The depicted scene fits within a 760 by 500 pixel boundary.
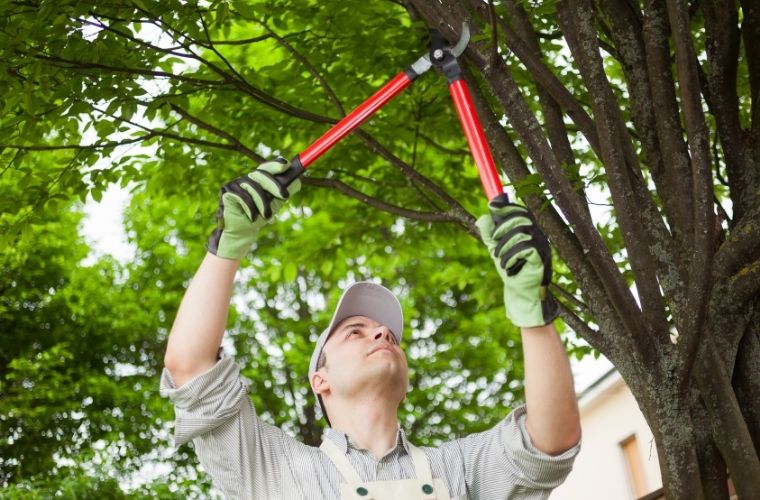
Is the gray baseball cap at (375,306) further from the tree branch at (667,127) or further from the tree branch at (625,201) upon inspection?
the tree branch at (667,127)

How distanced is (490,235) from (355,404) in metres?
0.80

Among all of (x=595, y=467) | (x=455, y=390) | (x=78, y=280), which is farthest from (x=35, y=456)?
(x=595, y=467)

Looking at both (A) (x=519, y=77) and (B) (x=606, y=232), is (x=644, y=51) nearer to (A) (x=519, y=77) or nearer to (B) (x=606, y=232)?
(A) (x=519, y=77)

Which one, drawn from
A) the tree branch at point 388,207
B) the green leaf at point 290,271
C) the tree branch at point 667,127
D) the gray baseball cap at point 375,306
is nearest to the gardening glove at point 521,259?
the gray baseball cap at point 375,306

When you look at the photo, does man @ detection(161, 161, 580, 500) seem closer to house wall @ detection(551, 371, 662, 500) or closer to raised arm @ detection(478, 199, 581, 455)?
raised arm @ detection(478, 199, 581, 455)

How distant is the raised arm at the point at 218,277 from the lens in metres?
2.54

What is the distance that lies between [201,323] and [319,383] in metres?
0.61

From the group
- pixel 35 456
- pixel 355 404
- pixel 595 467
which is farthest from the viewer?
pixel 595 467

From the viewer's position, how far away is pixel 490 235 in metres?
2.31

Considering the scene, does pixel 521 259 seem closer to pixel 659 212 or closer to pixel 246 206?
pixel 246 206

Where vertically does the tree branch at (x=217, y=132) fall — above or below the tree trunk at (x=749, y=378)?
above

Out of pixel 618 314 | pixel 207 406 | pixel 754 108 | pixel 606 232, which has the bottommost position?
pixel 207 406

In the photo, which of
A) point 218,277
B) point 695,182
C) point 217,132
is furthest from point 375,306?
point 217,132

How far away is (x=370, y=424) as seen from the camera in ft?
9.33
